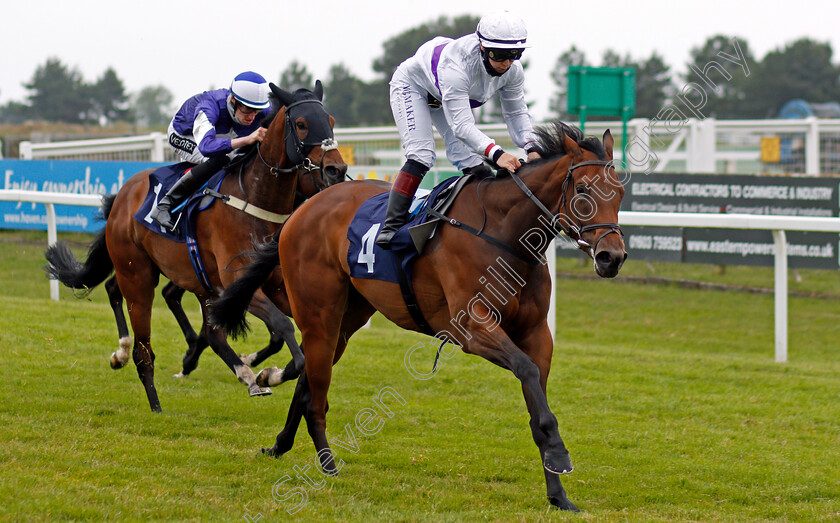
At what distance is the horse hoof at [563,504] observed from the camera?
3.86m

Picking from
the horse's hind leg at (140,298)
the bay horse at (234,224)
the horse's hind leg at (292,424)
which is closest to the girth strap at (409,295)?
the horse's hind leg at (292,424)

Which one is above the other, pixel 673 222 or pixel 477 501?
pixel 673 222

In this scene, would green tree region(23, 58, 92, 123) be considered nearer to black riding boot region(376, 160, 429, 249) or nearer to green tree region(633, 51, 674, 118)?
green tree region(633, 51, 674, 118)

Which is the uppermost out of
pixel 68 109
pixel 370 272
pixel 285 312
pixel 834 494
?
pixel 68 109

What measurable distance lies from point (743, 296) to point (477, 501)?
755 centimetres

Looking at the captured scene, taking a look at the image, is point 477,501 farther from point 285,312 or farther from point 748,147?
point 748,147

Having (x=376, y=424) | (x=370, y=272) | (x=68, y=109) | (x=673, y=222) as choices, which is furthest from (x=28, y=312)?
(x=68, y=109)

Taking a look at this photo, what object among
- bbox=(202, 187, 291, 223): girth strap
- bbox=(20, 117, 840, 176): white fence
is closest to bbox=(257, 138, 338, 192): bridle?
bbox=(202, 187, 291, 223): girth strap

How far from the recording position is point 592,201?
3.70 m

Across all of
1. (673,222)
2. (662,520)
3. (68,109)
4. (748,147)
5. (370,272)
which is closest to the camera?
(662,520)

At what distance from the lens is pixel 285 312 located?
18.8 feet

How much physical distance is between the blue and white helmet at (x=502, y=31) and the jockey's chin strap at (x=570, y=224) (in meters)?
0.61

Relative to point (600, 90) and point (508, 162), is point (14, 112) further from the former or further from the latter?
point (508, 162)

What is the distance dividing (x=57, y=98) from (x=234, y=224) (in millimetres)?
61323
